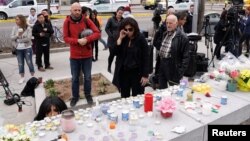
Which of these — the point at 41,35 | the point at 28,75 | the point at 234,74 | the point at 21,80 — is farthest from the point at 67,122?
the point at 41,35

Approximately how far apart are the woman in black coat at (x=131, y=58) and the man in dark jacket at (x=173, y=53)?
12.3 inches

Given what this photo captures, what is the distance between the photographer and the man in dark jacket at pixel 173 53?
3.83 metres

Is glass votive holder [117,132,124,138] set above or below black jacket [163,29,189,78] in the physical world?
below

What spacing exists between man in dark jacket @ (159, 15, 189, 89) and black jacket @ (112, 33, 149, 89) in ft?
1.04

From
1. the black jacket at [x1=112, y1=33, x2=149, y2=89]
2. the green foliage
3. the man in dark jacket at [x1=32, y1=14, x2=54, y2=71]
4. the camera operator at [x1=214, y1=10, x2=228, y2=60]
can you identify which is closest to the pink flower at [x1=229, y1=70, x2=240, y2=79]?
the black jacket at [x1=112, y1=33, x2=149, y2=89]

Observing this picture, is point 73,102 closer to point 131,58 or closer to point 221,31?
point 131,58

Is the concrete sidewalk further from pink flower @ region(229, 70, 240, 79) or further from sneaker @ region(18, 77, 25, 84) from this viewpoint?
pink flower @ region(229, 70, 240, 79)

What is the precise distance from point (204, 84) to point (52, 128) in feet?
5.55

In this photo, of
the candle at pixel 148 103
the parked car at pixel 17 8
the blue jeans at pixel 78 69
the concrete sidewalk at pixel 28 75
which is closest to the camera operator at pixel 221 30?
the concrete sidewalk at pixel 28 75


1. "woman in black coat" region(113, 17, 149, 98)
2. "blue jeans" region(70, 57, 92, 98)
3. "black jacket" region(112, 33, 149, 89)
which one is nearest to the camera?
"woman in black coat" region(113, 17, 149, 98)

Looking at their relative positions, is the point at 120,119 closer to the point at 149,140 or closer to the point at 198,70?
the point at 149,140

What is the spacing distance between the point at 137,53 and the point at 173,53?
0.51 metres

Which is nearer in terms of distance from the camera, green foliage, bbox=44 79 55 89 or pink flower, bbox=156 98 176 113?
pink flower, bbox=156 98 176 113

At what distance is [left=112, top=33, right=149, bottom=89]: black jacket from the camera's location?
Answer: 3.75 metres
